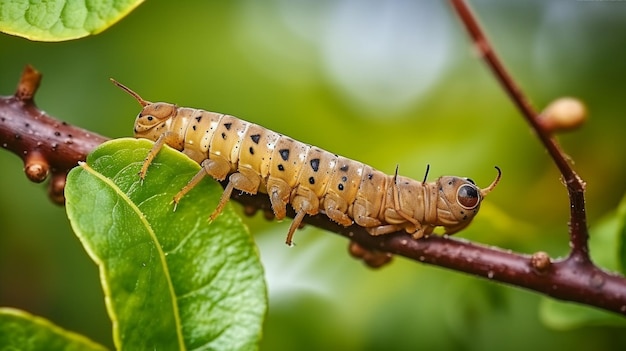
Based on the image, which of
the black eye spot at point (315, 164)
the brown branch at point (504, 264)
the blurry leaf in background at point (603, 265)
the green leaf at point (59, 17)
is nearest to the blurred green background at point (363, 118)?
the blurry leaf in background at point (603, 265)

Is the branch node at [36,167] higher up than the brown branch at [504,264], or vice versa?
the branch node at [36,167]

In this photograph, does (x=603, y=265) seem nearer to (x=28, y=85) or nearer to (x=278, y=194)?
(x=278, y=194)

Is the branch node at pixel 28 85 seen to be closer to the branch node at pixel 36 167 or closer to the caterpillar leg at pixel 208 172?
the branch node at pixel 36 167

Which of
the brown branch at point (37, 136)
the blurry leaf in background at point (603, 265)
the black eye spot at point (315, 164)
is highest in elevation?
the brown branch at point (37, 136)

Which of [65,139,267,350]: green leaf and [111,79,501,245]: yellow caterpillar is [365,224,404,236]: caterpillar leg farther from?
[65,139,267,350]: green leaf

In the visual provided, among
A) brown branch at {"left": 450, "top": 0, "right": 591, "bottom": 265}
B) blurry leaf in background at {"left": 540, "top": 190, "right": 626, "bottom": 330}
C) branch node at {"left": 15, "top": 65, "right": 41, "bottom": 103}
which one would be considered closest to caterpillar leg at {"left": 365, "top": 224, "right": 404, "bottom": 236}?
brown branch at {"left": 450, "top": 0, "right": 591, "bottom": 265}

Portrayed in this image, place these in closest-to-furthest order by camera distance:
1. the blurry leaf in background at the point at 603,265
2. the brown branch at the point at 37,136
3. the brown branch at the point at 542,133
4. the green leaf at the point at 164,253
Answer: the brown branch at the point at 542,133, the green leaf at the point at 164,253, the brown branch at the point at 37,136, the blurry leaf in background at the point at 603,265

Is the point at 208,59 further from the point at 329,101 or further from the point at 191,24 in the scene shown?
the point at 329,101
